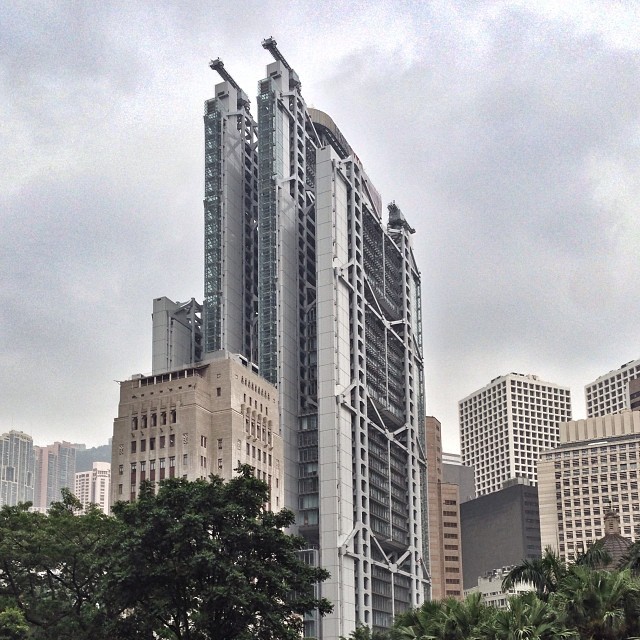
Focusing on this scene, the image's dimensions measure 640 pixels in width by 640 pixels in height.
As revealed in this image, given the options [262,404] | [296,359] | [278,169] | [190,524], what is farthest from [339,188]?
[190,524]

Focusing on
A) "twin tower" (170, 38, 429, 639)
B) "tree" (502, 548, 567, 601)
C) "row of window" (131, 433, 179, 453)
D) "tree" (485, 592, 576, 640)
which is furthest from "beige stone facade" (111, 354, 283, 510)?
"tree" (485, 592, 576, 640)

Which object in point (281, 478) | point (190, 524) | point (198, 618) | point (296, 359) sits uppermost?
point (296, 359)

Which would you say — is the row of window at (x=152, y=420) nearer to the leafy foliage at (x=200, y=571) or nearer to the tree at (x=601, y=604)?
the leafy foliage at (x=200, y=571)

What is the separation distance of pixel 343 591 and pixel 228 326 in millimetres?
52555

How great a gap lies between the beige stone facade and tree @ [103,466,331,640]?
8779cm

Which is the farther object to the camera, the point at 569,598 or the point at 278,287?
the point at 278,287

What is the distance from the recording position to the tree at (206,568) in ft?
194

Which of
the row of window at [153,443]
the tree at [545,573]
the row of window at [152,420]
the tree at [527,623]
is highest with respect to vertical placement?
the row of window at [152,420]

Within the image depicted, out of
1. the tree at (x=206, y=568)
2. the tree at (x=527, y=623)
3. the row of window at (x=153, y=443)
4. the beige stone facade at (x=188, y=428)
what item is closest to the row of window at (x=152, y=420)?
the beige stone facade at (x=188, y=428)

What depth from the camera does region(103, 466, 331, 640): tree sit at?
59.2 metres

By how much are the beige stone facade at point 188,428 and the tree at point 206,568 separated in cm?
8779

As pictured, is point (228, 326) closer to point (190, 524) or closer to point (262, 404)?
point (262, 404)

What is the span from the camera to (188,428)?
152875mm

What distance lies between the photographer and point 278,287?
7505 inches
